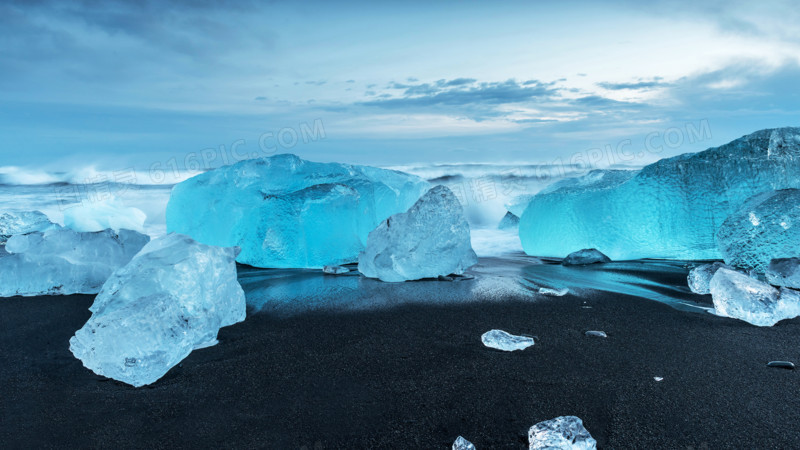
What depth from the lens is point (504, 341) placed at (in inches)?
85.0

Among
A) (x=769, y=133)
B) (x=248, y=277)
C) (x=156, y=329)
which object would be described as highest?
(x=769, y=133)

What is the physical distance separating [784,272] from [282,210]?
11.6 ft

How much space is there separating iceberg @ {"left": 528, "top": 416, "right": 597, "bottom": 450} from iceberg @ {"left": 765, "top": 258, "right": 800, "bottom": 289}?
2416 millimetres

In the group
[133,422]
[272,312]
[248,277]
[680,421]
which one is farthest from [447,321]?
[248,277]

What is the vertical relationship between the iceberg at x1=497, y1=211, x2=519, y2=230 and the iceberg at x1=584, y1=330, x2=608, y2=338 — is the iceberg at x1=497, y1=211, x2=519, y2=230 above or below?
below

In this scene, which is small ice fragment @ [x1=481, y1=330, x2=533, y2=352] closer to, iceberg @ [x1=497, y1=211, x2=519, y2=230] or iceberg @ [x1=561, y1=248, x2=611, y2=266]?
iceberg @ [x1=561, y1=248, x2=611, y2=266]

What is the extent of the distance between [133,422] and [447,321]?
141 cm

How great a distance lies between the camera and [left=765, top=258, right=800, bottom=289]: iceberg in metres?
3.09

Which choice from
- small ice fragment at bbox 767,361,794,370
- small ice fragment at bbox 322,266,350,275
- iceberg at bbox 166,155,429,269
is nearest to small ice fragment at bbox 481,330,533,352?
small ice fragment at bbox 767,361,794,370

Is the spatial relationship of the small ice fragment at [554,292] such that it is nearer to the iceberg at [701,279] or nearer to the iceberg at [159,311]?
the iceberg at [701,279]

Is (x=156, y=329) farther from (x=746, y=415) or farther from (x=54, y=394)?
(x=746, y=415)

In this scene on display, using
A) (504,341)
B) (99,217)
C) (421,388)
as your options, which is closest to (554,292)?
(504,341)

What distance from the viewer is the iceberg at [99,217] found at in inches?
231

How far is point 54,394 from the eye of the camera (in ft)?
6.07
